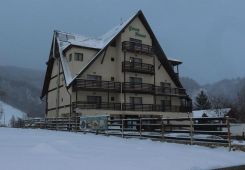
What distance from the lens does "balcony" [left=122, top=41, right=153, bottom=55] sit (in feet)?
138

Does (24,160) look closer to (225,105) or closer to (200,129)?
(200,129)

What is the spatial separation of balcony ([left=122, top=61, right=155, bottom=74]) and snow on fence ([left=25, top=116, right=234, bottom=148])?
1354 centimetres

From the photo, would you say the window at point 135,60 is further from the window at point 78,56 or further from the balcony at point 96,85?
the window at point 78,56

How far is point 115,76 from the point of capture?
43.0 m

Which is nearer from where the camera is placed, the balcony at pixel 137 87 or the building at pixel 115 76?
the building at pixel 115 76

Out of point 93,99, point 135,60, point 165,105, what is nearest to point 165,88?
point 165,105

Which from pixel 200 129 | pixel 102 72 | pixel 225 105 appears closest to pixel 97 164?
pixel 200 129

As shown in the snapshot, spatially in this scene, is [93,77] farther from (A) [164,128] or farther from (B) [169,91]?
(A) [164,128]

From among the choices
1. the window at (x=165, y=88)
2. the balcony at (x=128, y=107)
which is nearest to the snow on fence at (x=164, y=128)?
the balcony at (x=128, y=107)

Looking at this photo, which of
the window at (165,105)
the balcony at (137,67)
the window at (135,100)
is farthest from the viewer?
the window at (165,105)

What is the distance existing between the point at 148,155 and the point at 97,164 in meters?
2.93

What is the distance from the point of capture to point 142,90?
4272 centimetres

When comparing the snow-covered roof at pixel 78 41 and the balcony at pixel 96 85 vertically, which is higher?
the snow-covered roof at pixel 78 41

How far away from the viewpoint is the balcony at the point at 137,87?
41.5 m
